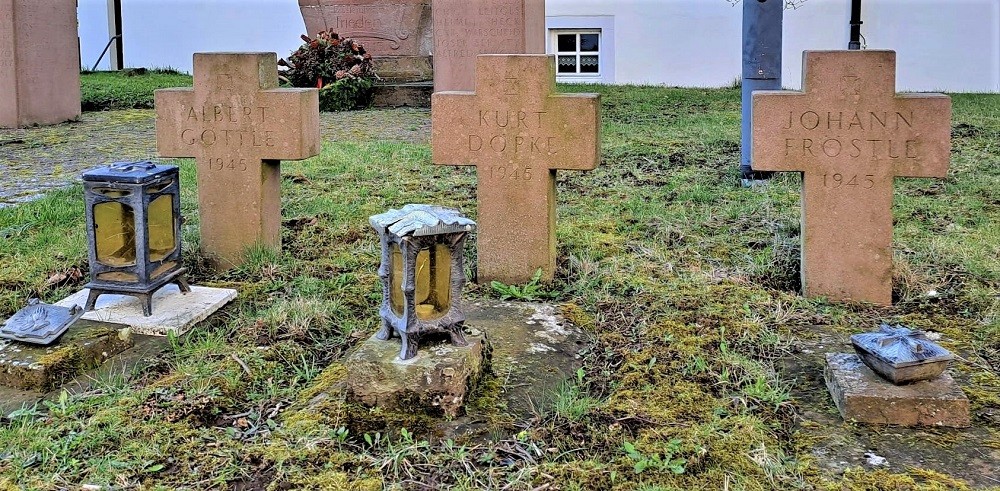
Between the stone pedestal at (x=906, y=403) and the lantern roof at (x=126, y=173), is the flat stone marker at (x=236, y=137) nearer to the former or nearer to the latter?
the lantern roof at (x=126, y=173)

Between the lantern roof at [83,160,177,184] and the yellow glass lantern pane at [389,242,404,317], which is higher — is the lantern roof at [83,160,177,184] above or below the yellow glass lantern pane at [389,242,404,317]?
above

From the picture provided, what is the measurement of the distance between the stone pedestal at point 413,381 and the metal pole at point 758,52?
3.87 metres

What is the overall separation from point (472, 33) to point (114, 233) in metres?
7.13

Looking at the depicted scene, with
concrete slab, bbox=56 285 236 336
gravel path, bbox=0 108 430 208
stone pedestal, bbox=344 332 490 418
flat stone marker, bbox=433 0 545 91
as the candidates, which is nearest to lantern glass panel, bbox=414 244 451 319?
stone pedestal, bbox=344 332 490 418

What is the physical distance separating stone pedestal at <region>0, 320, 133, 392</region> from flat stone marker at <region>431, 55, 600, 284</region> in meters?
1.53

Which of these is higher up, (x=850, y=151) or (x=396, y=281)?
(x=850, y=151)

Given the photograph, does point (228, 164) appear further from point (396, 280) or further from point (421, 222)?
point (421, 222)

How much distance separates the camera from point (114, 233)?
3.89 meters

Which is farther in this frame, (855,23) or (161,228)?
(855,23)

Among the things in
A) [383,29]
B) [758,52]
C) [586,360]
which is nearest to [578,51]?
[383,29]

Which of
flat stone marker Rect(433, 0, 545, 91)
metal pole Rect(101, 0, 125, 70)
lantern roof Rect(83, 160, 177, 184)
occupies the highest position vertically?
metal pole Rect(101, 0, 125, 70)

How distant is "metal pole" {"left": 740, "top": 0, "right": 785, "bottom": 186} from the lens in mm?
6363

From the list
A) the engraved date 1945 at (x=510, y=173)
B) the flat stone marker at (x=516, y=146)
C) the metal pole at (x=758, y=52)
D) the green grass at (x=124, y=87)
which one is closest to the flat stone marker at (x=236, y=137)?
the flat stone marker at (x=516, y=146)

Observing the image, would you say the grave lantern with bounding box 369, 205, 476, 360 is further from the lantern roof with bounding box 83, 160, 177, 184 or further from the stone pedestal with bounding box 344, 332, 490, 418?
the lantern roof with bounding box 83, 160, 177, 184
